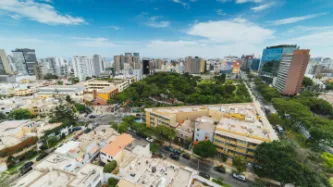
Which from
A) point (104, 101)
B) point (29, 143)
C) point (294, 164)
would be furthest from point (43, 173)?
point (104, 101)

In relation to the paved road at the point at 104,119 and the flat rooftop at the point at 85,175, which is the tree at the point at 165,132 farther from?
the paved road at the point at 104,119

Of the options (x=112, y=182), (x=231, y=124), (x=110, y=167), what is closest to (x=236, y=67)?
(x=231, y=124)

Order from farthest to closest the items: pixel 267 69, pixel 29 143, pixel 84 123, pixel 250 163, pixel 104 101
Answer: pixel 267 69 < pixel 104 101 < pixel 84 123 < pixel 29 143 < pixel 250 163

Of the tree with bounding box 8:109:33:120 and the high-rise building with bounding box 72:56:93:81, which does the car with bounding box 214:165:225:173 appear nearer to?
the tree with bounding box 8:109:33:120

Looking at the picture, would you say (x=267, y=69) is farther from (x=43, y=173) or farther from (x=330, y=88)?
(x=43, y=173)

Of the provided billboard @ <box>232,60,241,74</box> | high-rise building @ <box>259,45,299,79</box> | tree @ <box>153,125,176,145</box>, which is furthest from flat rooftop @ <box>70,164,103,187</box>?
billboard @ <box>232,60,241,74</box>

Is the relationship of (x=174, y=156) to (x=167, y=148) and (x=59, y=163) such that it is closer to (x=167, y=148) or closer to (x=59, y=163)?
(x=167, y=148)
